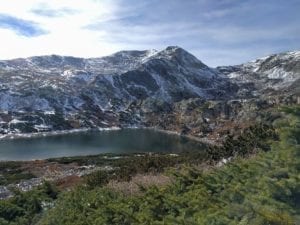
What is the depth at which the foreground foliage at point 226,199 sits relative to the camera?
1314 cm

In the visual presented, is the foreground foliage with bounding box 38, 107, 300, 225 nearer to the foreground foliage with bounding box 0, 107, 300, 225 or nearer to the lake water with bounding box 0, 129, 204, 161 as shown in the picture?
the foreground foliage with bounding box 0, 107, 300, 225

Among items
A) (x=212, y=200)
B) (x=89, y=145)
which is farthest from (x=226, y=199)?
(x=89, y=145)

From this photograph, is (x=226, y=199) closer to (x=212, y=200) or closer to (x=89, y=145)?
(x=212, y=200)

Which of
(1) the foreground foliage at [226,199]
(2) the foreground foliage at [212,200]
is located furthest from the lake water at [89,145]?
(1) the foreground foliage at [226,199]

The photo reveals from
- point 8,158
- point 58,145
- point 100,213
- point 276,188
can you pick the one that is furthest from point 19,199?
point 58,145

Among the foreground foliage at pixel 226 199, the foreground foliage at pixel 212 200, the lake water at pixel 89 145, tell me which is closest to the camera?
the foreground foliage at pixel 226 199

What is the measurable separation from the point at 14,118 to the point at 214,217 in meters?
193

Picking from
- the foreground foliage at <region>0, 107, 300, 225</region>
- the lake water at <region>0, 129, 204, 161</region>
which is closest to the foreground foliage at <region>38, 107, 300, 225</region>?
the foreground foliage at <region>0, 107, 300, 225</region>

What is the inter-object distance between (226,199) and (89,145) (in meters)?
126

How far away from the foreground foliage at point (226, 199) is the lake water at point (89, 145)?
92.9 m

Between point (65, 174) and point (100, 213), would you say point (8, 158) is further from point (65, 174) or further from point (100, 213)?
point (100, 213)

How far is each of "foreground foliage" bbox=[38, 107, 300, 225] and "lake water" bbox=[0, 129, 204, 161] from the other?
92.9 metres

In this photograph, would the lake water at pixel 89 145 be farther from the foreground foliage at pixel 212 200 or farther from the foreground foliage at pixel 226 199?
the foreground foliage at pixel 226 199

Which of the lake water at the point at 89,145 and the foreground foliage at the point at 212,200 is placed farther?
the lake water at the point at 89,145
